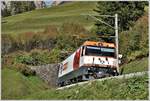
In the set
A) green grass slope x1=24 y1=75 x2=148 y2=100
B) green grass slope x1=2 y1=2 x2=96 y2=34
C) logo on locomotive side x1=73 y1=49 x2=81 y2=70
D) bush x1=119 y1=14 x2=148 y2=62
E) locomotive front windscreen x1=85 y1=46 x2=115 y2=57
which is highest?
green grass slope x1=24 y1=75 x2=148 y2=100

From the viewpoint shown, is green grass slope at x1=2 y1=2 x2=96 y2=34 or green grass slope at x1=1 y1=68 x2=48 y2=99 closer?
green grass slope at x1=1 y1=68 x2=48 y2=99

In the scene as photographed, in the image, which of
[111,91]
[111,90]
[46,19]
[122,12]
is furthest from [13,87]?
[46,19]

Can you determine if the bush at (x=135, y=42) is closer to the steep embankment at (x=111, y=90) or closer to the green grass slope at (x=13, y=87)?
the green grass slope at (x=13, y=87)

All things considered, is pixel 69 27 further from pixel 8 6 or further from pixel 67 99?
pixel 8 6

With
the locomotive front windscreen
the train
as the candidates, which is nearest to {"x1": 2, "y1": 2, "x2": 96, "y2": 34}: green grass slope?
the train

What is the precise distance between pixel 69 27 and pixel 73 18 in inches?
1457

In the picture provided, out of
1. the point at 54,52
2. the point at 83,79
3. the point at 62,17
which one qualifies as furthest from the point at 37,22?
the point at 83,79

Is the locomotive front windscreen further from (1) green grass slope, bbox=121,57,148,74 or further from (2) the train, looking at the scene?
(1) green grass slope, bbox=121,57,148,74

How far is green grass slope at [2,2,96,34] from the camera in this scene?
4078 inches

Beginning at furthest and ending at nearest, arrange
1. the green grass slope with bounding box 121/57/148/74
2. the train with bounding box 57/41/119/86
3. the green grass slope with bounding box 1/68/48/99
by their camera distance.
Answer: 1. the green grass slope with bounding box 121/57/148/74
2. the train with bounding box 57/41/119/86
3. the green grass slope with bounding box 1/68/48/99

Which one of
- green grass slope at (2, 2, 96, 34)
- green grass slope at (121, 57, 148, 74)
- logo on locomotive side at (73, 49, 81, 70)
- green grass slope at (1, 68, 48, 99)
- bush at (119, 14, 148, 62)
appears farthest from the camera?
green grass slope at (2, 2, 96, 34)

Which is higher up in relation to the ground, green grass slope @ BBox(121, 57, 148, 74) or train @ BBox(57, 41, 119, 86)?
train @ BBox(57, 41, 119, 86)

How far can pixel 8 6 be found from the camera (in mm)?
148125

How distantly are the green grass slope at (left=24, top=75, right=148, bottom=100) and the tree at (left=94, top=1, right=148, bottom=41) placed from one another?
3229cm
